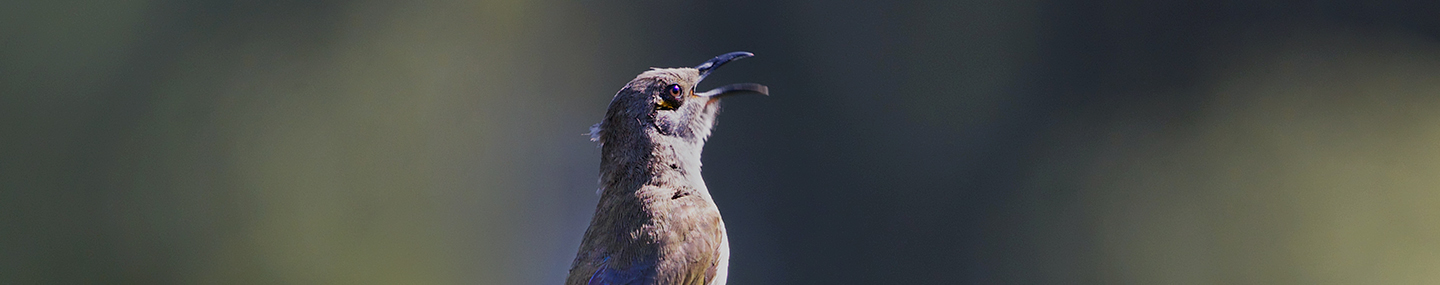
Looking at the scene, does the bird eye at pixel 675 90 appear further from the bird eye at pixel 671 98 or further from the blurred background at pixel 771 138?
the blurred background at pixel 771 138

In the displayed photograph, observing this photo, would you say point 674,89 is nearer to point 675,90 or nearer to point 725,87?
point 675,90

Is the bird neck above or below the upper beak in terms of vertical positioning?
below

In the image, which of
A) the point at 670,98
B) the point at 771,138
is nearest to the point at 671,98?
the point at 670,98

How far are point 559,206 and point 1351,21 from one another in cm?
292

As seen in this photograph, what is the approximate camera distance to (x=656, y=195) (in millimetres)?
1781

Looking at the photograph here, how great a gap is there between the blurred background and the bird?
1.14 metres

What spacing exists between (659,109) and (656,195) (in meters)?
0.22

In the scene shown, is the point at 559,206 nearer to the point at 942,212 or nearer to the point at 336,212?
the point at 336,212

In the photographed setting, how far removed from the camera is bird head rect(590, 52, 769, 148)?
1870mm

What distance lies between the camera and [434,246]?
3111mm

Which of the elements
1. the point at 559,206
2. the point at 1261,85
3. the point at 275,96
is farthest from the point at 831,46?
the point at 275,96

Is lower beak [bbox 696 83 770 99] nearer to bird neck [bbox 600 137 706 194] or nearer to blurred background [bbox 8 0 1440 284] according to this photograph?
bird neck [bbox 600 137 706 194]

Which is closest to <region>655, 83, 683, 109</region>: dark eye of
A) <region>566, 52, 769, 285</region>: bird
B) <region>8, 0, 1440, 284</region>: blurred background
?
<region>566, 52, 769, 285</region>: bird

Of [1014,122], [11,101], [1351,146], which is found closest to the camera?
[11,101]
